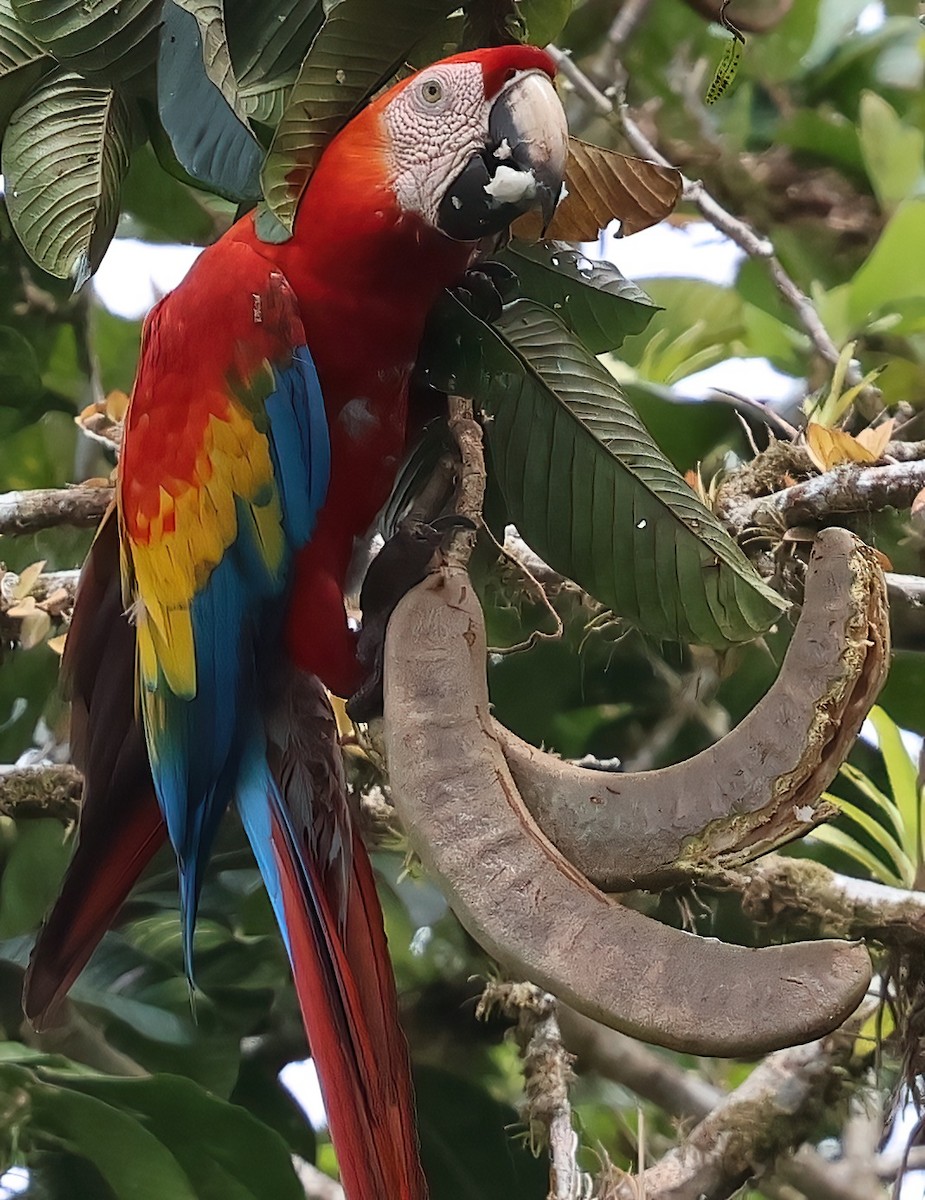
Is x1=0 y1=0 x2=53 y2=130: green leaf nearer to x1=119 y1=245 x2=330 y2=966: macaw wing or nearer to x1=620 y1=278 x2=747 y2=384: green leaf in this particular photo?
x1=119 y1=245 x2=330 y2=966: macaw wing

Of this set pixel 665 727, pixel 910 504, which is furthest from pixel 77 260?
pixel 665 727

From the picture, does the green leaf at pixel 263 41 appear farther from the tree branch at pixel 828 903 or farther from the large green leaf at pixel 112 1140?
the large green leaf at pixel 112 1140

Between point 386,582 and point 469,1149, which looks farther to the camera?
point 469,1149

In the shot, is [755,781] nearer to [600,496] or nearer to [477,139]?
[600,496]

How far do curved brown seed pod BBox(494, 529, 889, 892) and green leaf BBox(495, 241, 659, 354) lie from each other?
26cm

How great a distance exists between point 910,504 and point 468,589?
0.31 meters

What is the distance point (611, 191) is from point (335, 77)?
19 centimetres

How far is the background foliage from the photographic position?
0.59 m

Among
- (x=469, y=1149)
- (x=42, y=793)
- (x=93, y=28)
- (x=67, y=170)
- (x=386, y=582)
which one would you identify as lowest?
(x=469, y=1149)

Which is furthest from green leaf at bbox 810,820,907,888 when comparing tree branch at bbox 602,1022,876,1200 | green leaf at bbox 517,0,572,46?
green leaf at bbox 517,0,572,46

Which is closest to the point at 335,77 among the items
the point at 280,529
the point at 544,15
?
the point at 544,15

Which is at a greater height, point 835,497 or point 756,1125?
point 835,497

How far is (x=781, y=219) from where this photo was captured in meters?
1.39

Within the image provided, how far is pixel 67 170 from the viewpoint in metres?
0.72
